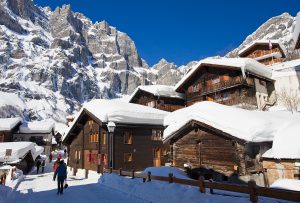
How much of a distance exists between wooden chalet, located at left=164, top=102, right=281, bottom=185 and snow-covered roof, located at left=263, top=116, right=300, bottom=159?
63cm

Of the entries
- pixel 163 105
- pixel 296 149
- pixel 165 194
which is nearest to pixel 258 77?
pixel 163 105

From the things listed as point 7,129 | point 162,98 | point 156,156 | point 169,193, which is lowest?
point 169,193

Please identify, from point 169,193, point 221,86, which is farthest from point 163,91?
point 169,193

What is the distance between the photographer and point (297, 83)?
3228 cm

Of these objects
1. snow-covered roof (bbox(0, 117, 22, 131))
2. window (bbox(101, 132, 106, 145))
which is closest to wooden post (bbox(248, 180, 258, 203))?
window (bbox(101, 132, 106, 145))

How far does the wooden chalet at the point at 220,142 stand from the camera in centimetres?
1516

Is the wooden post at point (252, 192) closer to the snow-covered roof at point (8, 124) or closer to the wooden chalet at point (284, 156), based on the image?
the wooden chalet at point (284, 156)

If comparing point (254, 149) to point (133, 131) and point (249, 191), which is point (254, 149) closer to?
point (249, 191)

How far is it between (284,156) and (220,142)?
3.77 metres

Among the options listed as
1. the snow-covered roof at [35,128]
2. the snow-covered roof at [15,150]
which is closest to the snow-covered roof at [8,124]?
the snow-covered roof at [35,128]

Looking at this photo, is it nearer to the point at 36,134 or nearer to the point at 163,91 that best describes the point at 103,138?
the point at 163,91

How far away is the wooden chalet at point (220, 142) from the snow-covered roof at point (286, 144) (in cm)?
63

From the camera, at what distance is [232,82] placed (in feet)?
98.2

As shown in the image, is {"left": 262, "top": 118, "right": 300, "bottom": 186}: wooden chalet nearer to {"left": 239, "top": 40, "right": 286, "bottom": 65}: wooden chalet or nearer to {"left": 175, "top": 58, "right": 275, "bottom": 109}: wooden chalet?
{"left": 175, "top": 58, "right": 275, "bottom": 109}: wooden chalet
